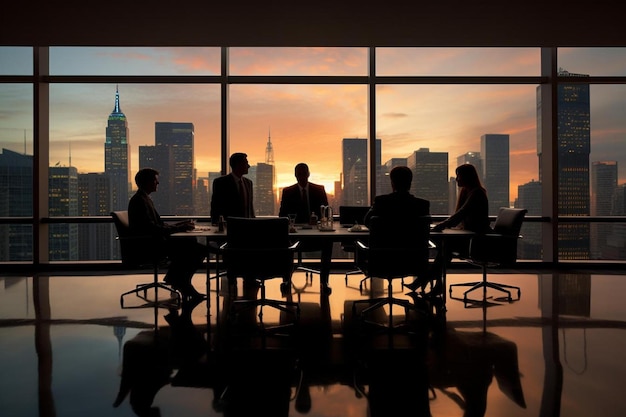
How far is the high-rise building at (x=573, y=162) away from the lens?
744cm

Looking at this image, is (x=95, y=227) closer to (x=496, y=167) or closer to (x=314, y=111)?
(x=314, y=111)

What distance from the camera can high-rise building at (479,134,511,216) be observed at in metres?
7.39

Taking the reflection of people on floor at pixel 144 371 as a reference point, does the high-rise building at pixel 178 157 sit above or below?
above

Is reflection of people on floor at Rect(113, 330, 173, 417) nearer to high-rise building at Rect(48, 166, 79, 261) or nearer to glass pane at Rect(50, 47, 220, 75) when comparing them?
high-rise building at Rect(48, 166, 79, 261)

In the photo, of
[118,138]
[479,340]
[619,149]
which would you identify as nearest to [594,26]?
[619,149]

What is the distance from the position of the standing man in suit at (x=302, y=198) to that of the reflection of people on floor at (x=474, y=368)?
2716 millimetres

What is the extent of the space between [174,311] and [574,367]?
3.57 m

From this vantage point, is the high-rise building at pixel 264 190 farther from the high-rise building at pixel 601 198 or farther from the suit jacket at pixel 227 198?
the high-rise building at pixel 601 198

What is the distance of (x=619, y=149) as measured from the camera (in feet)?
24.8

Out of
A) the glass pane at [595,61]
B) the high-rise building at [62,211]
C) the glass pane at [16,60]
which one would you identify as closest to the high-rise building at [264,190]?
the high-rise building at [62,211]

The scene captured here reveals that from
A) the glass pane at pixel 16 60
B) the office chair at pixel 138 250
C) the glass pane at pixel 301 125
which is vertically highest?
the glass pane at pixel 16 60

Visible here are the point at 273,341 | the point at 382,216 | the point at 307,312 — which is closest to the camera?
the point at 273,341

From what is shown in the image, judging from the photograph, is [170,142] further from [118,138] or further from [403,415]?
[403,415]

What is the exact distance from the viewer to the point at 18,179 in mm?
7324
